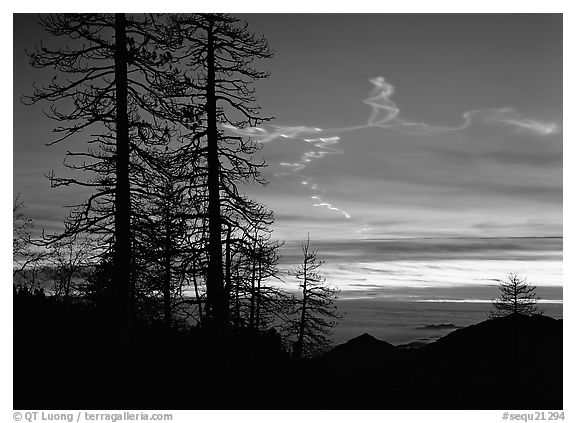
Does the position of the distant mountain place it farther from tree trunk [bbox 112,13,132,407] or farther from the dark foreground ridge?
tree trunk [bbox 112,13,132,407]

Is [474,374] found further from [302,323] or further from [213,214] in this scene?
[213,214]

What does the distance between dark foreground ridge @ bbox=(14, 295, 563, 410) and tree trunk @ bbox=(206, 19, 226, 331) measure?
42.5 inches

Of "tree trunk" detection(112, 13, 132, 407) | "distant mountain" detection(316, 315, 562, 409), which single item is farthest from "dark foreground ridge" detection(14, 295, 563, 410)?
"tree trunk" detection(112, 13, 132, 407)

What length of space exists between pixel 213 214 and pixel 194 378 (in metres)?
5.38

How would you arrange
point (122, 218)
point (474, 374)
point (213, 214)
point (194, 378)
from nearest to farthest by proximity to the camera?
point (122, 218) → point (194, 378) → point (213, 214) → point (474, 374)

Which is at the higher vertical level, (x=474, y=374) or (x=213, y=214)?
(x=213, y=214)

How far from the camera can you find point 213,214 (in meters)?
16.1

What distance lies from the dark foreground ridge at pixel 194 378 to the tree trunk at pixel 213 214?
1079 millimetres

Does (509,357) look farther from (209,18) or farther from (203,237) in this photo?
(209,18)

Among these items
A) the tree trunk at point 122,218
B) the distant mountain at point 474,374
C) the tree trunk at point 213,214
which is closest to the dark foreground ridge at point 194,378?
the distant mountain at point 474,374

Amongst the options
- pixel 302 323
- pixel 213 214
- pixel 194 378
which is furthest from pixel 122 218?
pixel 302 323
